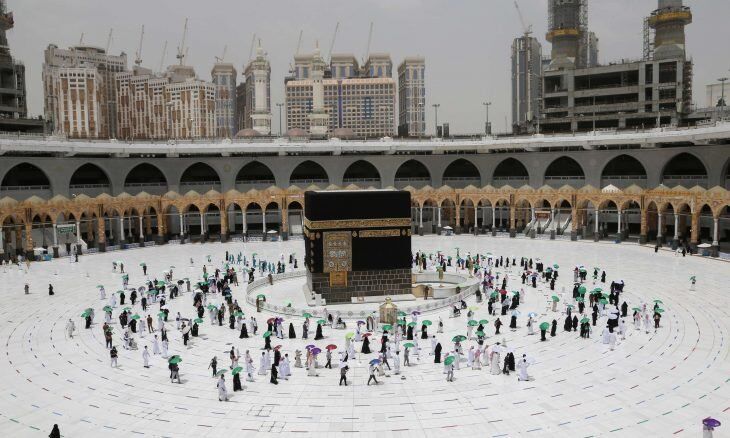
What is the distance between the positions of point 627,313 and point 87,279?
35777 mm

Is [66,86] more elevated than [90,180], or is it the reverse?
[66,86]

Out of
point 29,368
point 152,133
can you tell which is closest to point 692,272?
point 29,368

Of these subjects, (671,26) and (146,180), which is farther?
(671,26)

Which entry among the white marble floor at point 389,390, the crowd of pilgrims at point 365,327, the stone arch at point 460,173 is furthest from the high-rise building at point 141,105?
the white marble floor at point 389,390

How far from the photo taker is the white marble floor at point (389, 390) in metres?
17.5

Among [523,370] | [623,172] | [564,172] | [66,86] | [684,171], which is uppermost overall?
[66,86]

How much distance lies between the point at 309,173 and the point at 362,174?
6.70 meters

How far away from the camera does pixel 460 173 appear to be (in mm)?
72188

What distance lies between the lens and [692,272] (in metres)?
39.9

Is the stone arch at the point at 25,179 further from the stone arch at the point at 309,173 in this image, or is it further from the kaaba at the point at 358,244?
the kaaba at the point at 358,244

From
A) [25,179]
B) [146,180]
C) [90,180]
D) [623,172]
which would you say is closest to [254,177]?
[146,180]

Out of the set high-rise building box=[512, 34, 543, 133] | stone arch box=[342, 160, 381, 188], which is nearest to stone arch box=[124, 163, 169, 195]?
stone arch box=[342, 160, 381, 188]

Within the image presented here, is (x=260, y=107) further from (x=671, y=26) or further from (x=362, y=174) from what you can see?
(x=671, y=26)

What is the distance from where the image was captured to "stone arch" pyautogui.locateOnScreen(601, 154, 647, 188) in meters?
61.0
